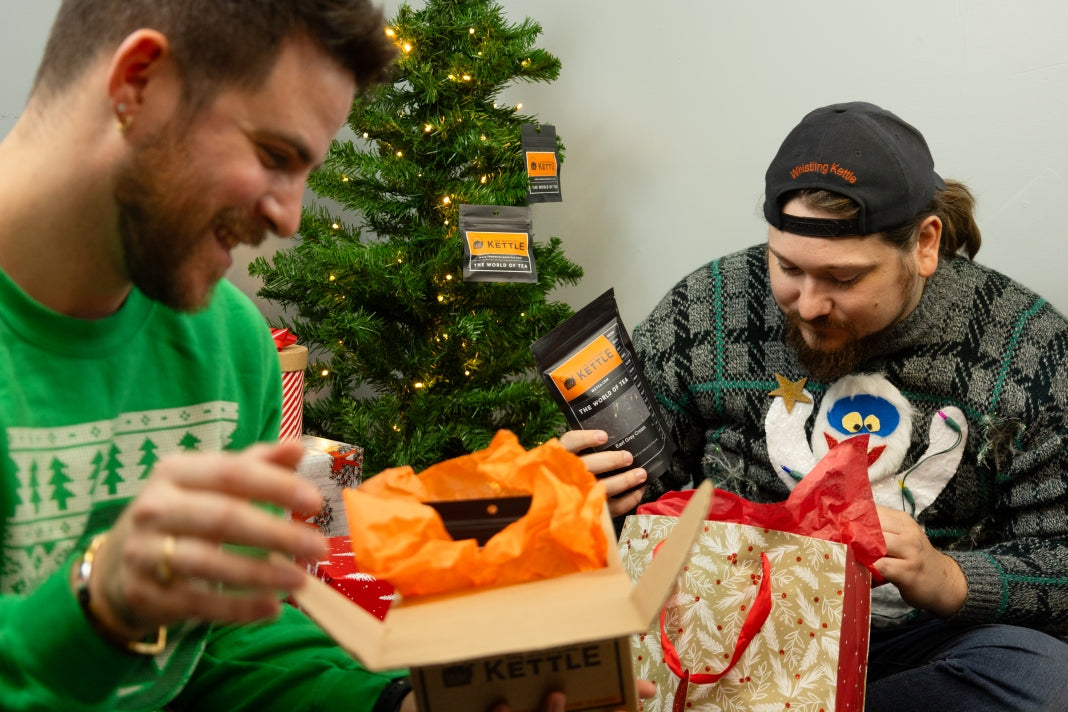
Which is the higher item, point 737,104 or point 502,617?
point 737,104

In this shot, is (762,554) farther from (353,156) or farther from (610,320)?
(353,156)

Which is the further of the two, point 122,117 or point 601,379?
point 601,379

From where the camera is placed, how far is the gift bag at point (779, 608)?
3.46 ft

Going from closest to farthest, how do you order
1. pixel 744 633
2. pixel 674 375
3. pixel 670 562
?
pixel 670 562, pixel 744 633, pixel 674 375

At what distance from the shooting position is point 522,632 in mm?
625

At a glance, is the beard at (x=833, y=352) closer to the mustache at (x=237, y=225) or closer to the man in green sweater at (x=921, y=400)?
the man in green sweater at (x=921, y=400)

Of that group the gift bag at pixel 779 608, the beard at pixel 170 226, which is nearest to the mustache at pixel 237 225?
the beard at pixel 170 226

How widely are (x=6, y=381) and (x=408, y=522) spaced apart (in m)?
0.36

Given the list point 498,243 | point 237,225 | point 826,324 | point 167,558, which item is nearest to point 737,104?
point 498,243

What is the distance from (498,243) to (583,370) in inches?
32.0

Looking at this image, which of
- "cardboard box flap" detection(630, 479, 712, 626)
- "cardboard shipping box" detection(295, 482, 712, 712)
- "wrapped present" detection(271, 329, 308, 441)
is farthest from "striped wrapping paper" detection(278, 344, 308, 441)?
"cardboard box flap" detection(630, 479, 712, 626)

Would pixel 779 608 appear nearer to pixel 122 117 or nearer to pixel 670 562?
pixel 670 562

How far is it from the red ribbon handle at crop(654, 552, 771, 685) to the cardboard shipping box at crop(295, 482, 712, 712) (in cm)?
38

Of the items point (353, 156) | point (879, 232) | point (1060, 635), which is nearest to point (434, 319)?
point (353, 156)
